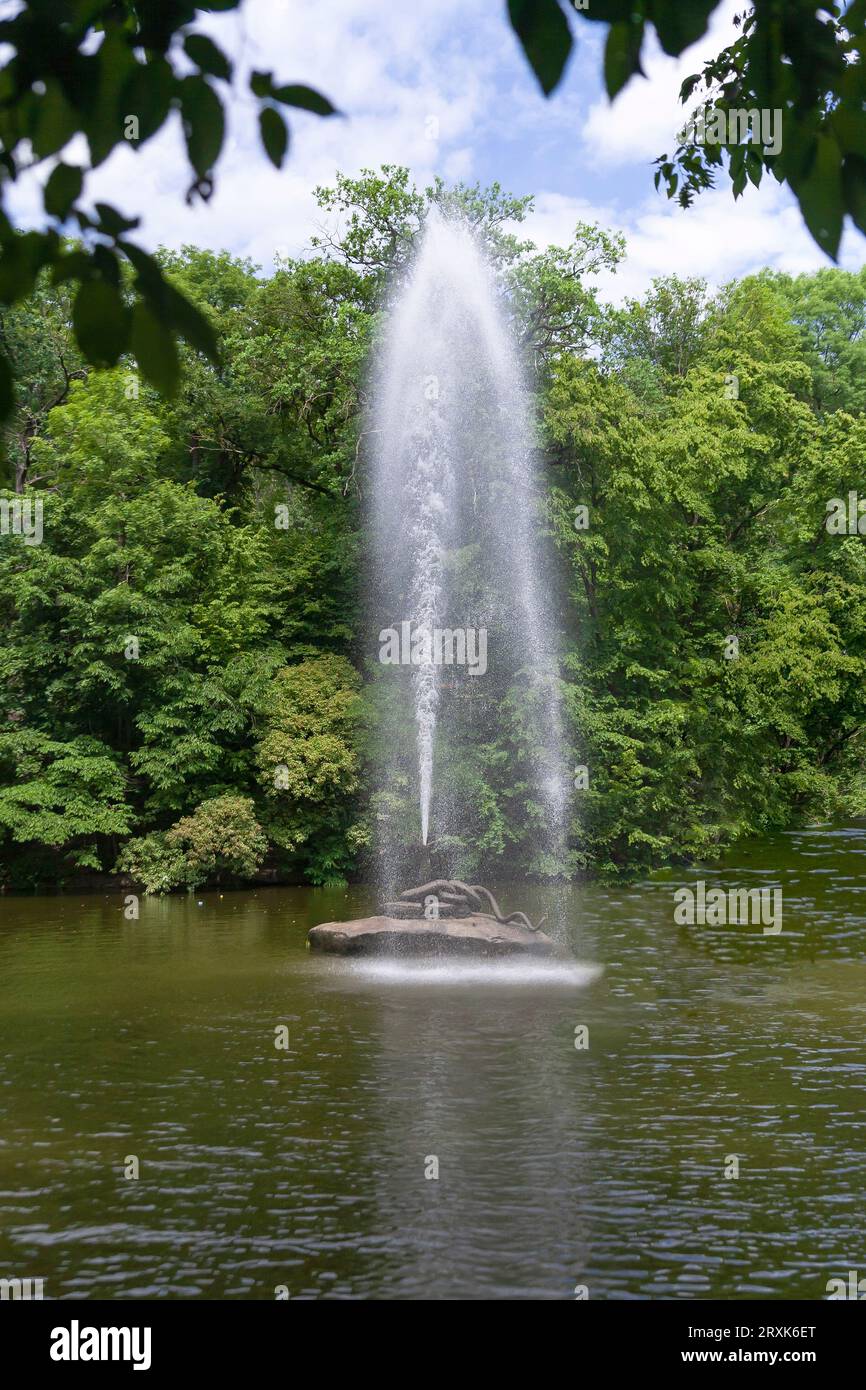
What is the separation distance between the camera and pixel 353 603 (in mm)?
29625

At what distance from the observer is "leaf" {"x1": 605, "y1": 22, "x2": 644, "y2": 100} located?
2.19 m

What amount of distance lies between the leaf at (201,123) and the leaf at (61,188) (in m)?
0.18

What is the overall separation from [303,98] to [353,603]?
27627mm

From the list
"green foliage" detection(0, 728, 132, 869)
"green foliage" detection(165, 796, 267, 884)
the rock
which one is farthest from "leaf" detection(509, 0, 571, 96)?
"green foliage" detection(0, 728, 132, 869)

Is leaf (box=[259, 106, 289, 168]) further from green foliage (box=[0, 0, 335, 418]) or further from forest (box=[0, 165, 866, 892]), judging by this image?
forest (box=[0, 165, 866, 892])

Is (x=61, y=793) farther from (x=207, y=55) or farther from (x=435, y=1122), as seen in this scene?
(x=207, y=55)

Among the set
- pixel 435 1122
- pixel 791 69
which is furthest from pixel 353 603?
pixel 791 69

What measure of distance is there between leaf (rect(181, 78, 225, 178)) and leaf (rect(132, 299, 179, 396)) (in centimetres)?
24

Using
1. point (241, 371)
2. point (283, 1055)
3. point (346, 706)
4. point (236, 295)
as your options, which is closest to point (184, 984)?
point (283, 1055)

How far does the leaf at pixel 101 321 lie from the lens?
201cm

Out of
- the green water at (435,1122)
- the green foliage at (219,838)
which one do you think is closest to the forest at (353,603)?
the green foliage at (219,838)

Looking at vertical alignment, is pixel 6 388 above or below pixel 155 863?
above

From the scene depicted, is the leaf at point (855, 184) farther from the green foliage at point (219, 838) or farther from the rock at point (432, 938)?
the green foliage at point (219, 838)

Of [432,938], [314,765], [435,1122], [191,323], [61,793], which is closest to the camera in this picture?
[191,323]
